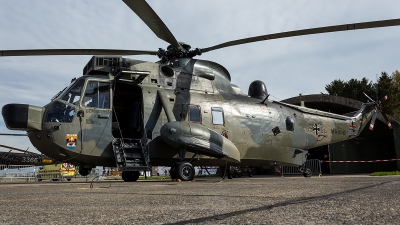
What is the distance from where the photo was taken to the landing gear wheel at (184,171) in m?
9.13

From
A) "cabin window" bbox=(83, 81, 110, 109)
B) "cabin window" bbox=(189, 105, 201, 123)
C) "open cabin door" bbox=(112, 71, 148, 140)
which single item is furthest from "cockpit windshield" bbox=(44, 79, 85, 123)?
"cabin window" bbox=(189, 105, 201, 123)

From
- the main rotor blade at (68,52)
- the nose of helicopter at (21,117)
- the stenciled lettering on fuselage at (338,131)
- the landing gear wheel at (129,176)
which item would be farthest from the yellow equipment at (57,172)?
the stenciled lettering on fuselage at (338,131)

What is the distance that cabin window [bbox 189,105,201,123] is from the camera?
10.5 metres

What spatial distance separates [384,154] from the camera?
2617cm

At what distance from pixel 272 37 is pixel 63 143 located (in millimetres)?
6046

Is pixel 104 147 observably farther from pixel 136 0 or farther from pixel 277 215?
pixel 277 215

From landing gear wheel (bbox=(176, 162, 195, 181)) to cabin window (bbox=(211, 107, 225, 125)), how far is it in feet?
6.63

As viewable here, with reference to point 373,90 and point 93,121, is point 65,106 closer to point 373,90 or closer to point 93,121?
point 93,121

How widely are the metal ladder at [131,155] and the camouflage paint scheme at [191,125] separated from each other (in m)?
0.21

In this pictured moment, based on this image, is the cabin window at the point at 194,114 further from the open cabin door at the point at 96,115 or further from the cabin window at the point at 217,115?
the open cabin door at the point at 96,115

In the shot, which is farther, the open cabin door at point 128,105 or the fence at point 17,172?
the fence at point 17,172

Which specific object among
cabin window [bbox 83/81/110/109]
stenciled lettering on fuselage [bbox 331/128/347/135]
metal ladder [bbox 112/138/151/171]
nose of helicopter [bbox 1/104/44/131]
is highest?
cabin window [bbox 83/81/110/109]

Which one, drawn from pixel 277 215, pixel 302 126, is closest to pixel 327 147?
pixel 302 126

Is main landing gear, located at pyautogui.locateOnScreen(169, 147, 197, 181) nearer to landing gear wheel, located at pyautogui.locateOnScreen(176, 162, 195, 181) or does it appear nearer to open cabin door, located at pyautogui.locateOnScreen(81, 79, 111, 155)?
landing gear wheel, located at pyautogui.locateOnScreen(176, 162, 195, 181)
